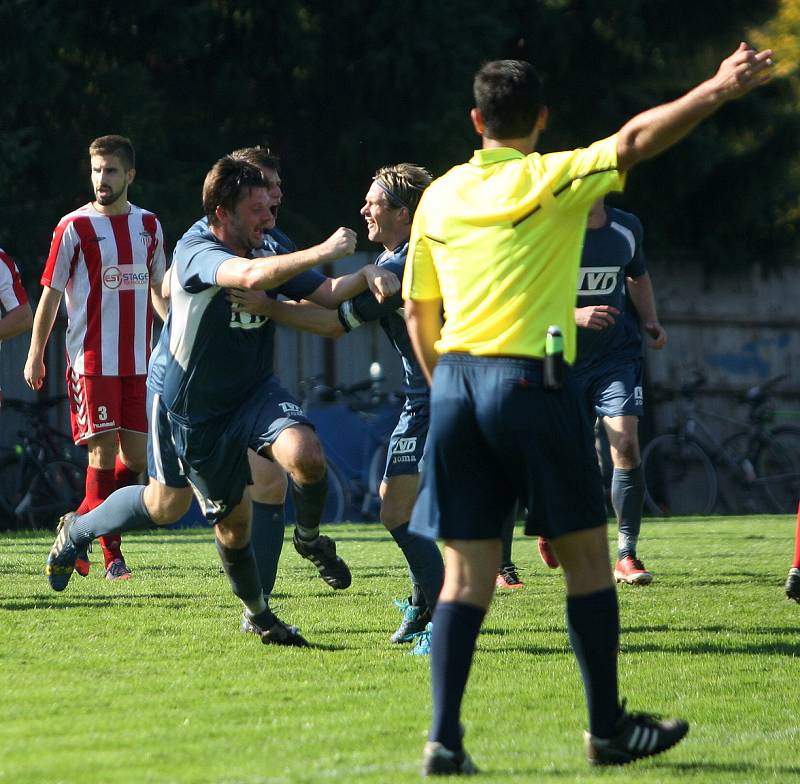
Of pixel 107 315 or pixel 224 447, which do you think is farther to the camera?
pixel 107 315

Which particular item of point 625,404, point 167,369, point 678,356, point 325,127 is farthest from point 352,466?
point 167,369

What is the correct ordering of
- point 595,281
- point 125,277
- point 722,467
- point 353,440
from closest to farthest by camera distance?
point 595,281
point 125,277
point 353,440
point 722,467

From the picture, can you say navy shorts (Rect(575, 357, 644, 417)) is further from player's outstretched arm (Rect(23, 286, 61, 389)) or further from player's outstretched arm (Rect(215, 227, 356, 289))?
player's outstretched arm (Rect(215, 227, 356, 289))

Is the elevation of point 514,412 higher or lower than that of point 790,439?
higher

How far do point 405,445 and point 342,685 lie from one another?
1482mm

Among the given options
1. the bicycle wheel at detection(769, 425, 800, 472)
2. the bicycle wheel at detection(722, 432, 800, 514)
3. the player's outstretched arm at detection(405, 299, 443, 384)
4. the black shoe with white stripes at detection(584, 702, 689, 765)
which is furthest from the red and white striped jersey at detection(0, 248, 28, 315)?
the bicycle wheel at detection(769, 425, 800, 472)

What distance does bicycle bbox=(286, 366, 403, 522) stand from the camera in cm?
1523

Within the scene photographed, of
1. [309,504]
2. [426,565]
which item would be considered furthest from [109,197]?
[426,565]

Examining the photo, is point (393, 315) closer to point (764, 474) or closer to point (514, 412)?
point (514, 412)

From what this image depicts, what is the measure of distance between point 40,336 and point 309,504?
2.84 m

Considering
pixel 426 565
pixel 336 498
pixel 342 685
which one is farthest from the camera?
pixel 336 498

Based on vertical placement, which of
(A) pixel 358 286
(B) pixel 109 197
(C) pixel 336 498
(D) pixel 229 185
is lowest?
(C) pixel 336 498

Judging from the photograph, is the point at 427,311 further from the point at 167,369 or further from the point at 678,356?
the point at 678,356

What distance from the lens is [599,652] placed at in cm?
433
